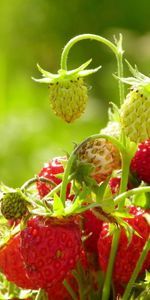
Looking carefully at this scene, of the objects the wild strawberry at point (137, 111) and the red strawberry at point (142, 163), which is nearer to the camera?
the wild strawberry at point (137, 111)

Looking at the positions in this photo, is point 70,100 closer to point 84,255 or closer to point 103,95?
point 84,255

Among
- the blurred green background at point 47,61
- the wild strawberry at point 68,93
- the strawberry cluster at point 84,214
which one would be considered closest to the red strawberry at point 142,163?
the strawberry cluster at point 84,214

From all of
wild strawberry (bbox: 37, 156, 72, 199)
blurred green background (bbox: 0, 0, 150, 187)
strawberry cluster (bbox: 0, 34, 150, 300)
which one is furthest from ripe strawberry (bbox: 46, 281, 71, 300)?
blurred green background (bbox: 0, 0, 150, 187)

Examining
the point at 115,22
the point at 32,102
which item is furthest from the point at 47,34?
the point at 32,102

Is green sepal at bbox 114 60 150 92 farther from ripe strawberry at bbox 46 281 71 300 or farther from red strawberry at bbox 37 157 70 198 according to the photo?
ripe strawberry at bbox 46 281 71 300

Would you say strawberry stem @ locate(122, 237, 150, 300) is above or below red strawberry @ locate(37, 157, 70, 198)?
below

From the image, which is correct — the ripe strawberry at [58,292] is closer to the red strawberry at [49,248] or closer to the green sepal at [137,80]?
the red strawberry at [49,248]
